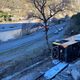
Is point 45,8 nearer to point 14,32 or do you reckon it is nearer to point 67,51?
point 67,51

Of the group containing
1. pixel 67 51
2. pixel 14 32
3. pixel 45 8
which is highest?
pixel 45 8

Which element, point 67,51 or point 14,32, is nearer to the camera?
point 67,51

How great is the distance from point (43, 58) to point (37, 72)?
355 centimetres

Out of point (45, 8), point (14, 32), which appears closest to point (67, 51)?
point (45, 8)

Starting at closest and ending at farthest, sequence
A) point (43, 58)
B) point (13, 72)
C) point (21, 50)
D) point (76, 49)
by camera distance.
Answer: point (13, 72) → point (76, 49) → point (43, 58) → point (21, 50)

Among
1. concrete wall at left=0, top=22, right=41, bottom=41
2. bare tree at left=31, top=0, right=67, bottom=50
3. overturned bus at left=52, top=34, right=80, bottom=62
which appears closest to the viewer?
overturned bus at left=52, top=34, right=80, bottom=62

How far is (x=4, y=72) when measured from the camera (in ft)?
57.0

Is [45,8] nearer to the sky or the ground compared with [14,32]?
nearer to the sky

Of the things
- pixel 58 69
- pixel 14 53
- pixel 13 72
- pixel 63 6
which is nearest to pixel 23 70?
pixel 13 72

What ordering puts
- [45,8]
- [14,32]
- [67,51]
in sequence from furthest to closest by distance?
[14,32] < [45,8] < [67,51]

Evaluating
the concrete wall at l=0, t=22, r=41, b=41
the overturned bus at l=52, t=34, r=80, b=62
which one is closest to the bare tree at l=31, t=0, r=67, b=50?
the overturned bus at l=52, t=34, r=80, b=62

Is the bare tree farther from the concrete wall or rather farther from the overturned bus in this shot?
the concrete wall

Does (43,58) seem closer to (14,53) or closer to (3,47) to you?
(14,53)

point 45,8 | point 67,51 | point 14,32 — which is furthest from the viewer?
point 14,32
